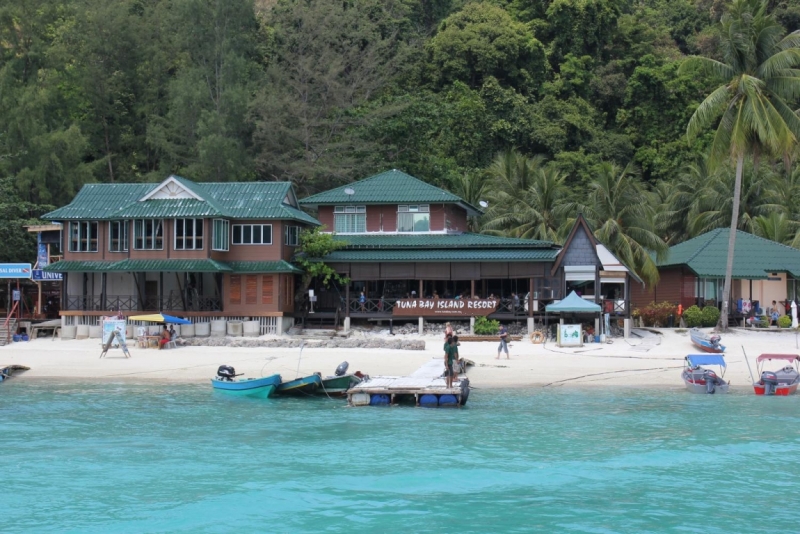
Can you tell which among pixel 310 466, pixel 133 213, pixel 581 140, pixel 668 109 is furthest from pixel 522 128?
pixel 310 466

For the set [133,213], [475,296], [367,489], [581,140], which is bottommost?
[367,489]

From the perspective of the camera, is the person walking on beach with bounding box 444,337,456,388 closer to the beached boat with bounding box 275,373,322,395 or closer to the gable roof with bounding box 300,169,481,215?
the beached boat with bounding box 275,373,322,395

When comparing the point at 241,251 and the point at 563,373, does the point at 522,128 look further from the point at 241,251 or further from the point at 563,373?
the point at 563,373

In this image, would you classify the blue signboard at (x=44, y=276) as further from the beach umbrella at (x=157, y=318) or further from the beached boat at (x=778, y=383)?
the beached boat at (x=778, y=383)

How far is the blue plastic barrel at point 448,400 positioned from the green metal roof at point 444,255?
14.3 metres

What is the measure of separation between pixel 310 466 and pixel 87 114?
144 feet

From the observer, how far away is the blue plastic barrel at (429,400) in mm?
24141

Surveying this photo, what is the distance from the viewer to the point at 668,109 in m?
63.7

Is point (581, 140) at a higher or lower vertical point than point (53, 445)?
higher

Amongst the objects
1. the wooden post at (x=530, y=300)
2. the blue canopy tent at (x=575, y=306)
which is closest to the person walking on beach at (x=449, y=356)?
the blue canopy tent at (x=575, y=306)

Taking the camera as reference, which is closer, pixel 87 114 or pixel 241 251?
pixel 241 251

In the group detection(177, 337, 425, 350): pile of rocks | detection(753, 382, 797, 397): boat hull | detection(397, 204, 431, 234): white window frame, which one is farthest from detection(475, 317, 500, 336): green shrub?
detection(753, 382, 797, 397): boat hull

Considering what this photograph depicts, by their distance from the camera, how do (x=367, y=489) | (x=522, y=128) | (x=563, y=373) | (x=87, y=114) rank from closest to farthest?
(x=367, y=489)
(x=563, y=373)
(x=87, y=114)
(x=522, y=128)

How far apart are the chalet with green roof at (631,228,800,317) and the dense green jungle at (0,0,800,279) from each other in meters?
2.05
